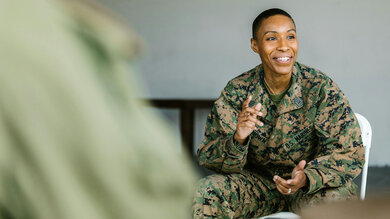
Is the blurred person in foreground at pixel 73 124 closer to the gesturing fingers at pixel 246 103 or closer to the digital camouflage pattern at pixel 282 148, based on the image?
the digital camouflage pattern at pixel 282 148

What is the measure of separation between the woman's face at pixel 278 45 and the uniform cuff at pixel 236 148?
0.38 m

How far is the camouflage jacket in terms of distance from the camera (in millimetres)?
1784

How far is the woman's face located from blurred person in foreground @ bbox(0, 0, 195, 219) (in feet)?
5.54

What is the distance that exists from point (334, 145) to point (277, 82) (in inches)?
16.1

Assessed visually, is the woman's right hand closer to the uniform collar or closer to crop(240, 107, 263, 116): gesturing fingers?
crop(240, 107, 263, 116): gesturing fingers

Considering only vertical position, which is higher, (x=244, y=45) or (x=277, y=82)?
(x=244, y=45)

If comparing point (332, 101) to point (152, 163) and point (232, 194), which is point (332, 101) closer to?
point (232, 194)

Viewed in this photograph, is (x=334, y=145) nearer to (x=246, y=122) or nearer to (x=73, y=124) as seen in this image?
(x=246, y=122)

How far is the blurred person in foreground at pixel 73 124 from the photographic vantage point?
1.18 feet

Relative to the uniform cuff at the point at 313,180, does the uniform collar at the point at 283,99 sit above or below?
above

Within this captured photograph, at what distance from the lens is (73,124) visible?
36 cm

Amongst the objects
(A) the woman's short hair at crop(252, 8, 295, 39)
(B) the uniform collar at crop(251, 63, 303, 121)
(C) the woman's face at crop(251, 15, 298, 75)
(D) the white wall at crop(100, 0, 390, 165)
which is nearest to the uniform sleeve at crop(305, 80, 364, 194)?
(B) the uniform collar at crop(251, 63, 303, 121)

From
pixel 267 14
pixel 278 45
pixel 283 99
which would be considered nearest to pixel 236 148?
pixel 283 99

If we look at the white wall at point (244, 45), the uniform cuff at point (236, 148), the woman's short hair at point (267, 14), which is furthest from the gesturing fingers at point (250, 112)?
the white wall at point (244, 45)
